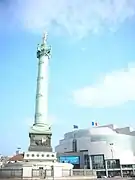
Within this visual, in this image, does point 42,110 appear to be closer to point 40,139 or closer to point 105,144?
point 40,139

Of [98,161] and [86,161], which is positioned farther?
[86,161]

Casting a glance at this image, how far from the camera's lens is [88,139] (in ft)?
319

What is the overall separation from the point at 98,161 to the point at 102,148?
505 cm

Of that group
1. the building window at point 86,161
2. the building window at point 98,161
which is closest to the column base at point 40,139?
the building window at point 98,161

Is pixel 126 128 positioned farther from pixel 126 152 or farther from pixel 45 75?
pixel 45 75

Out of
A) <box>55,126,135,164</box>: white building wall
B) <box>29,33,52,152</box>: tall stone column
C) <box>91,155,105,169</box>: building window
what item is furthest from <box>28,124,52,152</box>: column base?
<box>55,126,135,164</box>: white building wall

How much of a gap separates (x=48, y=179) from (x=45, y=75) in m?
22.7

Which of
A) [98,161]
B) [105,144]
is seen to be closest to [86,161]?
[98,161]

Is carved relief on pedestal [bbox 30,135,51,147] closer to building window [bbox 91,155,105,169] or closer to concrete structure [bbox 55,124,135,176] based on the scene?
concrete structure [bbox 55,124,135,176]

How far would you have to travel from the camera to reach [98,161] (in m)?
90.1

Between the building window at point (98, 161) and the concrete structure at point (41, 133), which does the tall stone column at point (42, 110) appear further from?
the building window at point (98, 161)

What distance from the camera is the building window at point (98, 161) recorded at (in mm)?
88812

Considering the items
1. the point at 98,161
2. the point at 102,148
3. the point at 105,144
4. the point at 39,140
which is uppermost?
the point at 105,144

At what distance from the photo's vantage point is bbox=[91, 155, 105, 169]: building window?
8881 centimetres
